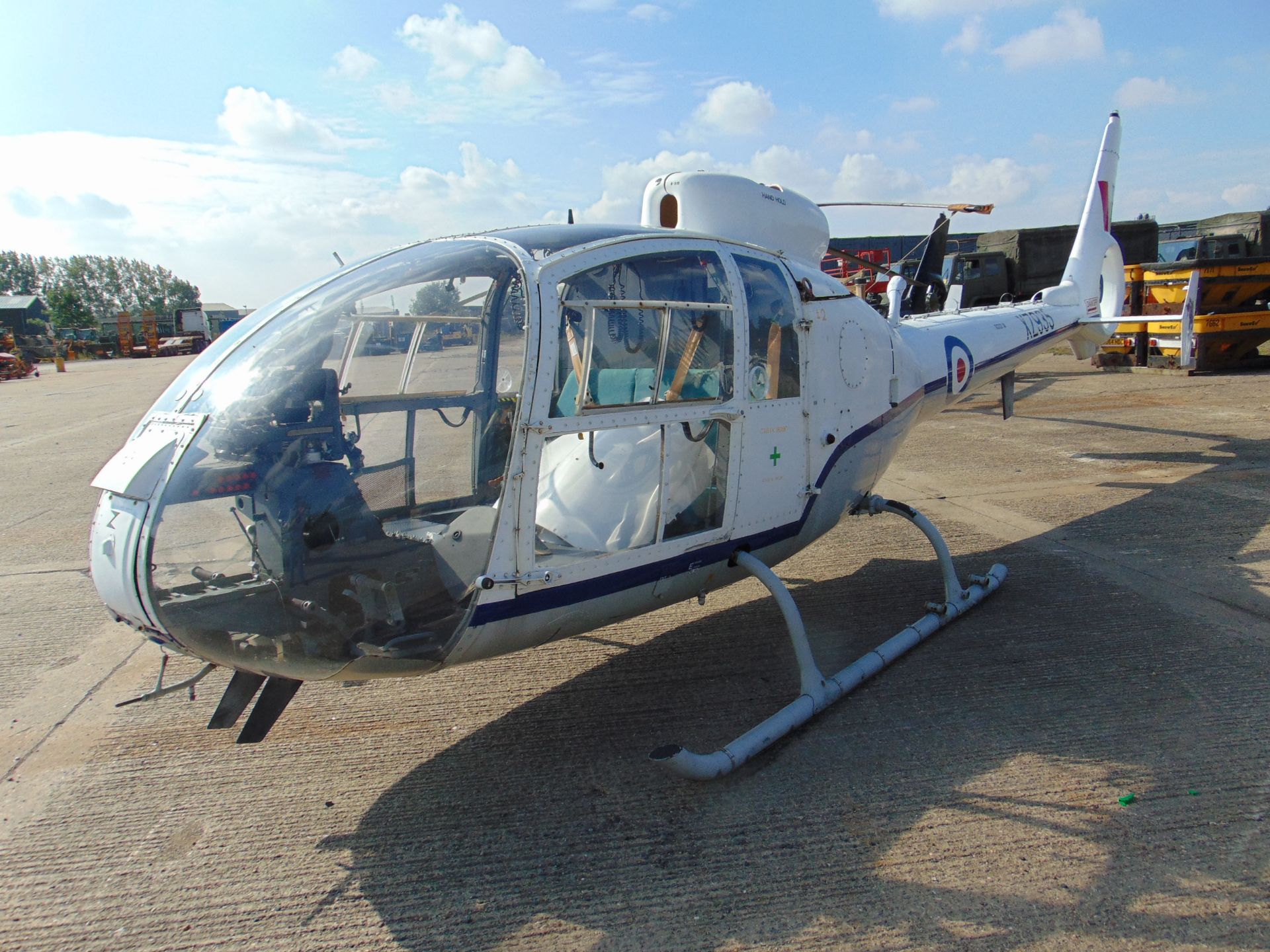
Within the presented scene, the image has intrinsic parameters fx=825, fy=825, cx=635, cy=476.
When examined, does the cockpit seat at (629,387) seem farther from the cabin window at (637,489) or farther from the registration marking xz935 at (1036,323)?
the registration marking xz935 at (1036,323)

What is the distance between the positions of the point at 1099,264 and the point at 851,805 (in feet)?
26.4

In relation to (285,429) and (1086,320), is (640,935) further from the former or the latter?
(1086,320)

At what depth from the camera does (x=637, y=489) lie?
3.72 m

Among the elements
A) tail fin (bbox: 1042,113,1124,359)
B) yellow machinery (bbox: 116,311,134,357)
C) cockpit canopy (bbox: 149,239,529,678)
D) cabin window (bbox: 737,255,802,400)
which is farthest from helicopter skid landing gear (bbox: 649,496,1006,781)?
yellow machinery (bbox: 116,311,134,357)

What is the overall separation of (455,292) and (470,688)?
77.7 inches

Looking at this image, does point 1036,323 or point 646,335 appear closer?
point 646,335

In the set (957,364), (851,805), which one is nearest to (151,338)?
(957,364)

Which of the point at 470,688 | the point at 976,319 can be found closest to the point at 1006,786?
the point at 470,688

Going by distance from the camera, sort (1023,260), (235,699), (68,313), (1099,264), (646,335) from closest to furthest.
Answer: (235,699), (646,335), (1099,264), (1023,260), (68,313)

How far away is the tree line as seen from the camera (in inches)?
4166

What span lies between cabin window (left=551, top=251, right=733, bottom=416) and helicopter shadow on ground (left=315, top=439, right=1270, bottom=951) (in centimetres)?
149

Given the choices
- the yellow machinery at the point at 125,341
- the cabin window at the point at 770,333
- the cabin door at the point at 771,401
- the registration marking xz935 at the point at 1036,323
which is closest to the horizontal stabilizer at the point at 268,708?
the cabin door at the point at 771,401

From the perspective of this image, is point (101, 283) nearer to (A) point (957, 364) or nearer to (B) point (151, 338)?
(B) point (151, 338)

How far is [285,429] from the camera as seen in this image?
287 cm
